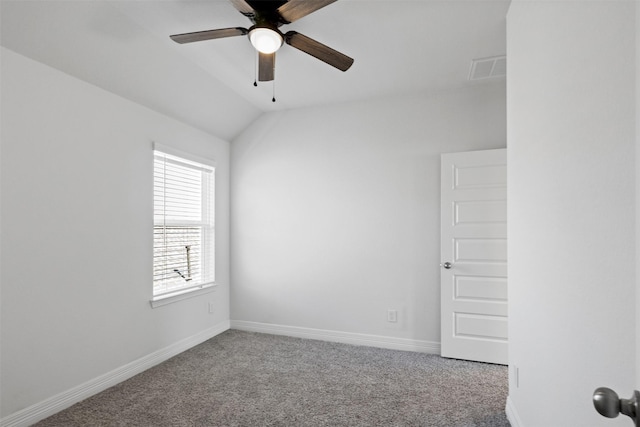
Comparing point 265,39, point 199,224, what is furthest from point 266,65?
point 199,224

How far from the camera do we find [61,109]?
8.03ft

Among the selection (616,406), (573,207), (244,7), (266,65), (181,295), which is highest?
(244,7)

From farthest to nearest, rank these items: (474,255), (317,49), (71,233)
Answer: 1. (474,255)
2. (71,233)
3. (317,49)

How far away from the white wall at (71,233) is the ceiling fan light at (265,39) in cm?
152

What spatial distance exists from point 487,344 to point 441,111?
227cm

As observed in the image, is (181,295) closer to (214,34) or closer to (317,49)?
(214,34)

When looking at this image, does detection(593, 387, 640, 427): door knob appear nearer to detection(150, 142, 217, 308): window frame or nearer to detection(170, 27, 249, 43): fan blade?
detection(170, 27, 249, 43): fan blade

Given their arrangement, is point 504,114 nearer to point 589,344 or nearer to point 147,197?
point 589,344

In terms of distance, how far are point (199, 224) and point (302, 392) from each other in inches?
82.4

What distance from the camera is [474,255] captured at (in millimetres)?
3234

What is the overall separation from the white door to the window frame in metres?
2.52

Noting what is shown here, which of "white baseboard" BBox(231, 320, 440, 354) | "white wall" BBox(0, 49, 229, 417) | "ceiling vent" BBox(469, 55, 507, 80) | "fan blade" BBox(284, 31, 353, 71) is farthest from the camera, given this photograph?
"white baseboard" BBox(231, 320, 440, 354)

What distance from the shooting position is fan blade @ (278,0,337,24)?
1720mm

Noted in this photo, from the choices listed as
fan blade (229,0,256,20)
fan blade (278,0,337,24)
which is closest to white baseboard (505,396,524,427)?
fan blade (278,0,337,24)
